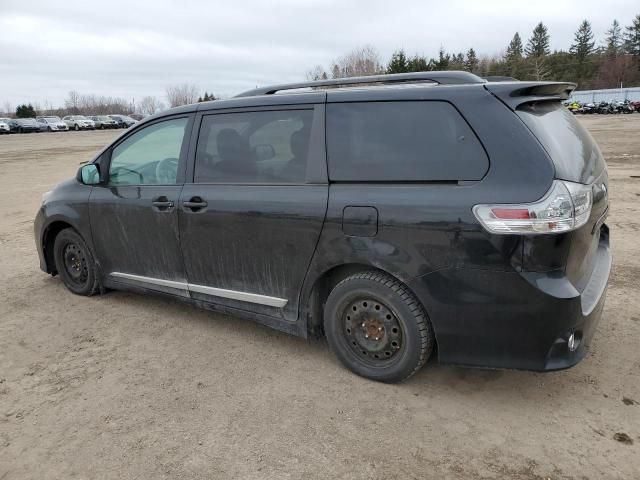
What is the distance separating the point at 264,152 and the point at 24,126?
2237 inches

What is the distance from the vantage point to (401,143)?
3.06 meters

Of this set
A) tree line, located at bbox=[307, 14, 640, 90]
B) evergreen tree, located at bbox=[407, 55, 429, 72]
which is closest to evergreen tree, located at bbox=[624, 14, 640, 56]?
tree line, located at bbox=[307, 14, 640, 90]

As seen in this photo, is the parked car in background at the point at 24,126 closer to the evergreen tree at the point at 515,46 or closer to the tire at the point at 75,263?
the tire at the point at 75,263

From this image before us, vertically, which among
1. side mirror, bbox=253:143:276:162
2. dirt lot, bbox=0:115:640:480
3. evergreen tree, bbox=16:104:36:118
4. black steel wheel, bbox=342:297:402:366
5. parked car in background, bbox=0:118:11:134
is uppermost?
evergreen tree, bbox=16:104:36:118

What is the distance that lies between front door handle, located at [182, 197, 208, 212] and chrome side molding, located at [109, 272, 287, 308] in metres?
0.60

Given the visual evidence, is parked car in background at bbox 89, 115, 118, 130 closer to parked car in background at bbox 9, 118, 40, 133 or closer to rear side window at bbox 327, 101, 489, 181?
parked car in background at bbox 9, 118, 40, 133

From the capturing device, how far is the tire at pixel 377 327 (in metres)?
3.06

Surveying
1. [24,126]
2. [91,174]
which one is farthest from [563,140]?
[24,126]

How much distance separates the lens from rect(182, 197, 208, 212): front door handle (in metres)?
3.82

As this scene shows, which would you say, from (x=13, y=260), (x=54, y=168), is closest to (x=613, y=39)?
(x=54, y=168)

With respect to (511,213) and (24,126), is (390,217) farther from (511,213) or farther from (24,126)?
(24,126)

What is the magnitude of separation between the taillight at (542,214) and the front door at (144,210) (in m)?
2.35

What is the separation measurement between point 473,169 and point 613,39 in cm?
12105

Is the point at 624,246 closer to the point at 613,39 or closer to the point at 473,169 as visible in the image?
the point at 473,169
